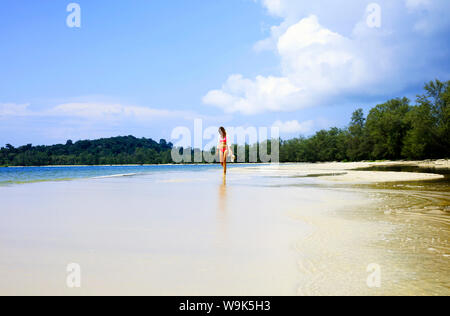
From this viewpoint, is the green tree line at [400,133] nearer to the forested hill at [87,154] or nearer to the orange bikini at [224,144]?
the orange bikini at [224,144]

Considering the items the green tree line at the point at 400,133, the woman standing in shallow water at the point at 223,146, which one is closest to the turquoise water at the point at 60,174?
the woman standing in shallow water at the point at 223,146

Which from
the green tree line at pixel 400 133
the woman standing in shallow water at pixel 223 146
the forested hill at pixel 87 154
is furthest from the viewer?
the forested hill at pixel 87 154

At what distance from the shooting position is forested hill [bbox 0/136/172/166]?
455ft

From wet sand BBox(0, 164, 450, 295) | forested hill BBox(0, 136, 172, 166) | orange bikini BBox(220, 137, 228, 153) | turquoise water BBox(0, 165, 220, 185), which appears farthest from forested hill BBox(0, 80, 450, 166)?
wet sand BBox(0, 164, 450, 295)

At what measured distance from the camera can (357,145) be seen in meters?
93.9

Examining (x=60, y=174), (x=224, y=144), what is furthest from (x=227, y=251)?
(x=60, y=174)

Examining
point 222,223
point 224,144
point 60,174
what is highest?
point 224,144

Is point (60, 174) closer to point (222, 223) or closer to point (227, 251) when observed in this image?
point (222, 223)

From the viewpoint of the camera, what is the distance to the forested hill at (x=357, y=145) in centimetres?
5934

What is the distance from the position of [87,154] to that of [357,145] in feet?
409

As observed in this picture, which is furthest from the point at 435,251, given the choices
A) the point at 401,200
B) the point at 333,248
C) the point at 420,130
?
the point at 420,130

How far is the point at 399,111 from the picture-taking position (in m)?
85.6
